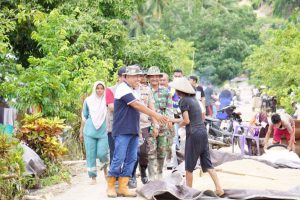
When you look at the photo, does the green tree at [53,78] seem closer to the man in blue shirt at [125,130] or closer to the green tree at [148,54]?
the man in blue shirt at [125,130]

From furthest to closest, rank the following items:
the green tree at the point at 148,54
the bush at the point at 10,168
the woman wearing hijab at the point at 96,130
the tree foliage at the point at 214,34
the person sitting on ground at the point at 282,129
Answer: the tree foliage at the point at 214,34 < the green tree at the point at 148,54 < the person sitting on ground at the point at 282,129 < the woman wearing hijab at the point at 96,130 < the bush at the point at 10,168

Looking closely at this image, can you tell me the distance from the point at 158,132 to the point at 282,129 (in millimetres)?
3926

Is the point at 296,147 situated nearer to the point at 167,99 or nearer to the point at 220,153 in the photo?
the point at 220,153

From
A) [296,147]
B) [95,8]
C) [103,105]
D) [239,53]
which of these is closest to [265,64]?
[95,8]

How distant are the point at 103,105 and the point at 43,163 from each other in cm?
159

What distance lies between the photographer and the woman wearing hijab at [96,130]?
1120 centimetres

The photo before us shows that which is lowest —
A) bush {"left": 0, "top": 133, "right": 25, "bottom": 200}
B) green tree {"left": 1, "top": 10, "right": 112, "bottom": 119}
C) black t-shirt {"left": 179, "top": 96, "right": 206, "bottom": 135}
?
bush {"left": 0, "top": 133, "right": 25, "bottom": 200}

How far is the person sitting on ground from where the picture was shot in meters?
13.5

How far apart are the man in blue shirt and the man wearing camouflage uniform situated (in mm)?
802

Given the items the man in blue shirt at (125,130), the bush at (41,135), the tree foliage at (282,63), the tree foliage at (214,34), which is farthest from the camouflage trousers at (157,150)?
the tree foliage at (214,34)

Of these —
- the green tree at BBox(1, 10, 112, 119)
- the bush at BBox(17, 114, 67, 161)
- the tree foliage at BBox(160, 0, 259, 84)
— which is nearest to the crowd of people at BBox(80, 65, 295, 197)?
the bush at BBox(17, 114, 67, 161)

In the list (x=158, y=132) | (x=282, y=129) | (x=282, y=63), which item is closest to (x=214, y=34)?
(x=282, y=63)

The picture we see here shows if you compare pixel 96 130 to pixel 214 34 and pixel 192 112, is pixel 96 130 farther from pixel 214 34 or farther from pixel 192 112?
pixel 214 34

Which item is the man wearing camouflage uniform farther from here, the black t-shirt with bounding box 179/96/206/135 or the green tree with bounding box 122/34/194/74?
the green tree with bounding box 122/34/194/74
